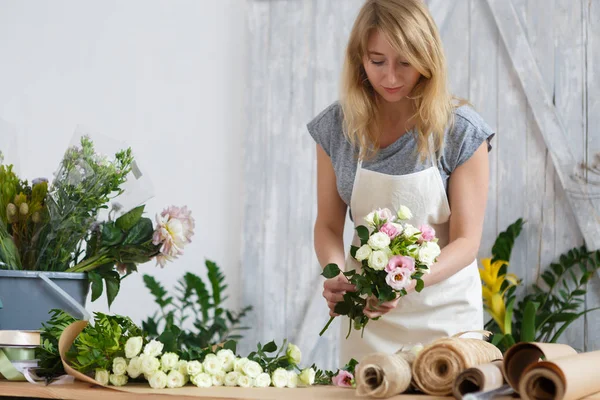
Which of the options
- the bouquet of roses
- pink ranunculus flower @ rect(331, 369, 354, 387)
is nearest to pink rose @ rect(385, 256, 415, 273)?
the bouquet of roses

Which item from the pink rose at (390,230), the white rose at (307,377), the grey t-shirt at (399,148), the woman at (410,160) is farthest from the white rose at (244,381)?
the grey t-shirt at (399,148)

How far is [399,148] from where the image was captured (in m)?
1.91

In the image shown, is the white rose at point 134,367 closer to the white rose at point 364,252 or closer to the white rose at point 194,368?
the white rose at point 194,368

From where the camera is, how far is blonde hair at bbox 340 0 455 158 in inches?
68.4

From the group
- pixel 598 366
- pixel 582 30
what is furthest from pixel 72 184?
pixel 582 30

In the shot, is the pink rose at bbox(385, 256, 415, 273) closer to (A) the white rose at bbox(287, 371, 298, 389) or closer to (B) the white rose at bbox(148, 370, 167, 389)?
(A) the white rose at bbox(287, 371, 298, 389)

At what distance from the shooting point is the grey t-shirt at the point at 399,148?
184 centimetres

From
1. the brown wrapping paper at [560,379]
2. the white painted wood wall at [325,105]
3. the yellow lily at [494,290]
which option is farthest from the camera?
the white painted wood wall at [325,105]

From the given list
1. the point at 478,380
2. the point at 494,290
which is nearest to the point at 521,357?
the point at 478,380

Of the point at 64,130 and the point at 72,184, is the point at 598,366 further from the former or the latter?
the point at 64,130

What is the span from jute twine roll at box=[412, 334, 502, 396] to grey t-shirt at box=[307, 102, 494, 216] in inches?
32.8

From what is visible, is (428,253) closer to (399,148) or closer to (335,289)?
(335,289)

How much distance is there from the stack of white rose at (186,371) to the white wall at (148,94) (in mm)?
1675

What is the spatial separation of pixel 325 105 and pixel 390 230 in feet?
8.48
